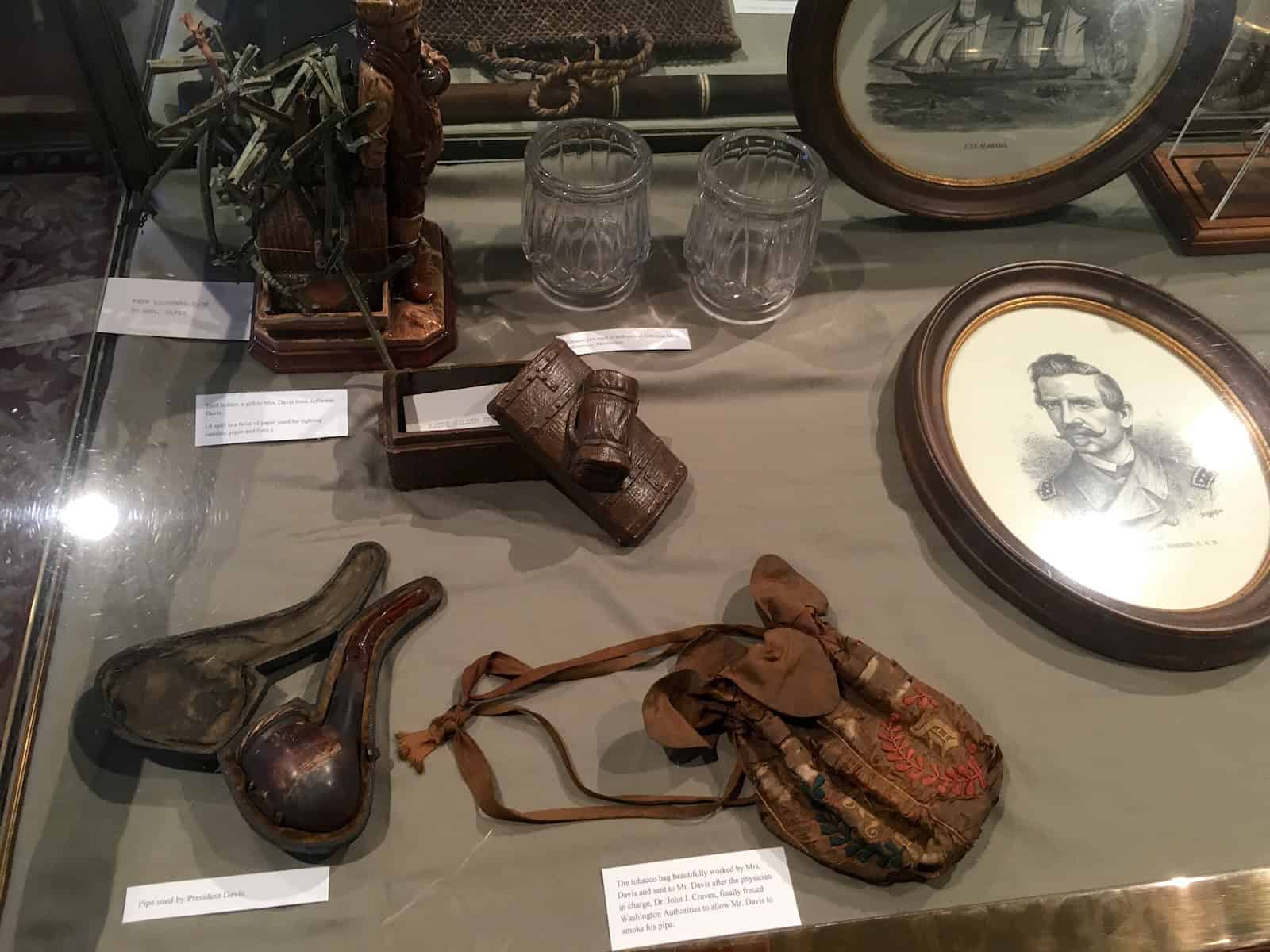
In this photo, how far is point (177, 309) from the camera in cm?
128

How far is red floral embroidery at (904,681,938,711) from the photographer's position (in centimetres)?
98

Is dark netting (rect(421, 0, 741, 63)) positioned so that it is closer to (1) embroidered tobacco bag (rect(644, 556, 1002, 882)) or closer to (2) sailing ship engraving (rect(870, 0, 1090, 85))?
(2) sailing ship engraving (rect(870, 0, 1090, 85))

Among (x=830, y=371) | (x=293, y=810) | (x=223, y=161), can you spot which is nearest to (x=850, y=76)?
(x=830, y=371)

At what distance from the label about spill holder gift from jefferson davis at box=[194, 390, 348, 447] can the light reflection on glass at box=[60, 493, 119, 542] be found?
119 millimetres

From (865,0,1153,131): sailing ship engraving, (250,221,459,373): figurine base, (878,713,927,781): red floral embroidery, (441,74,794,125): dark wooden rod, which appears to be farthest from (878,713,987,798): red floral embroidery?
(441,74,794,125): dark wooden rod

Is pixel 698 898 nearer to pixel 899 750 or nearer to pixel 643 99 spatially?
pixel 899 750

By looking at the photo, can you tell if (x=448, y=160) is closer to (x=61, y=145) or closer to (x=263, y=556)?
(x=61, y=145)

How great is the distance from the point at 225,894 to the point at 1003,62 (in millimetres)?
1293

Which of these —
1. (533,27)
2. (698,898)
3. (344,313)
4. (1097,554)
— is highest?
(533,27)

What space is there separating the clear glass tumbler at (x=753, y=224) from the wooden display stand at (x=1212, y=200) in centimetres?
60

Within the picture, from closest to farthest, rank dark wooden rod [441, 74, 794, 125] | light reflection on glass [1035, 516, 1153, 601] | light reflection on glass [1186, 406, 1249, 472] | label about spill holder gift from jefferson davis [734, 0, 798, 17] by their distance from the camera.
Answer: light reflection on glass [1035, 516, 1153, 601]
light reflection on glass [1186, 406, 1249, 472]
dark wooden rod [441, 74, 794, 125]
label about spill holder gift from jefferson davis [734, 0, 798, 17]

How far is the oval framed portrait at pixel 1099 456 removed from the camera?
3.55 ft

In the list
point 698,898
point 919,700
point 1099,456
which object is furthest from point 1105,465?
point 698,898

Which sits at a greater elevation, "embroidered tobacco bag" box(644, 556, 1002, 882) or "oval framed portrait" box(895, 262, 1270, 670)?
"oval framed portrait" box(895, 262, 1270, 670)
